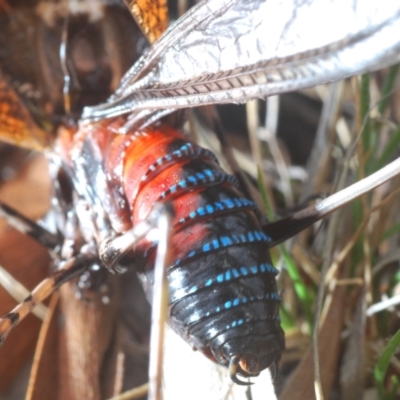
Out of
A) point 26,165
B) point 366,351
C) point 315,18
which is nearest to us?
point 315,18

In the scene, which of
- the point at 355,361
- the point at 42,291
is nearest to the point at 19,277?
the point at 42,291

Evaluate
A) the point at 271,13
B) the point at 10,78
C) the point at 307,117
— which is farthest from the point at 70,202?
the point at 307,117

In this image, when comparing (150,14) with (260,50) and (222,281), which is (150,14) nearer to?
(260,50)

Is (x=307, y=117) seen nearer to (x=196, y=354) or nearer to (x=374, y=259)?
(x=374, y=259)

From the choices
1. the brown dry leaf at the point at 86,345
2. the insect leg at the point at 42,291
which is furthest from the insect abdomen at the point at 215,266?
the brown dry leaf at the point at 86,345

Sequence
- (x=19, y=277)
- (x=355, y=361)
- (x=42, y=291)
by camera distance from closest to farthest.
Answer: (x=42, y=291), (x=355, y=361), (x=19, y=277)

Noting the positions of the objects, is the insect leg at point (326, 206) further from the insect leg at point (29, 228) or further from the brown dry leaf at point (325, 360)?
the insect leg at point (29, 228)
